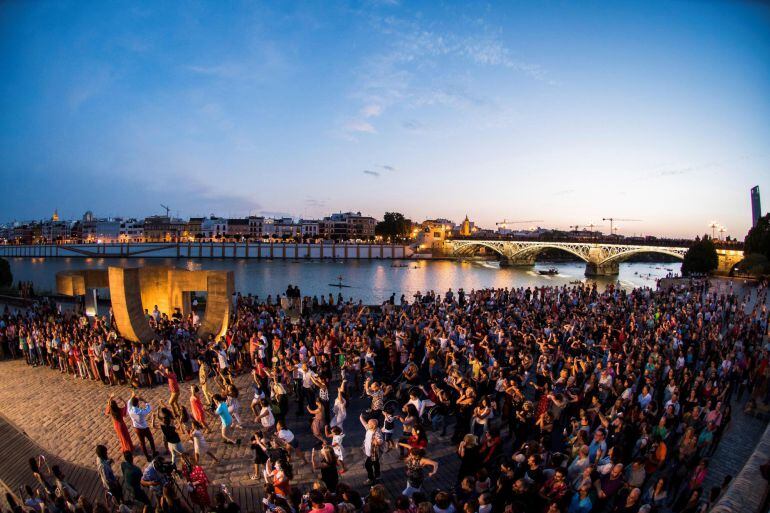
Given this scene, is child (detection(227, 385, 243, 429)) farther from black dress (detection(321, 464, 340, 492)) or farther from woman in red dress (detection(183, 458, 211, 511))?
black dress (detection(321, 464, 340, 492))

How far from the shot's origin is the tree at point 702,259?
155 ft

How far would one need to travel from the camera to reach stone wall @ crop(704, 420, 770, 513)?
4.32 meters

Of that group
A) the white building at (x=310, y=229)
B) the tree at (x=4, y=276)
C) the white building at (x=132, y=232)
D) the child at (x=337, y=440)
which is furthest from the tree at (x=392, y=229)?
the child at (x=337, y=440)

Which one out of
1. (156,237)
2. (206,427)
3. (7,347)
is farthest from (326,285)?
(156,237)

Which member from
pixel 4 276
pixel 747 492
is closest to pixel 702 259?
pixel 747 492

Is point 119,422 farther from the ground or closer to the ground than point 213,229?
closer to the ground

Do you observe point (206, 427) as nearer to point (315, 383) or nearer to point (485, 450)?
point (315, 383)

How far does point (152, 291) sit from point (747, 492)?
58.6 ft

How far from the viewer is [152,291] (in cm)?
1589

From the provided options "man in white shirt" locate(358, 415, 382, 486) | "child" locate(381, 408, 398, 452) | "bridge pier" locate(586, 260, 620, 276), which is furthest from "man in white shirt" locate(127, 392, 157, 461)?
"bridge pier" locate(586, 260, 620, 276)

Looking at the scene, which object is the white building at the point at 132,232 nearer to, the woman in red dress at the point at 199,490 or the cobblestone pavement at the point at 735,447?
the woman in red dress at the point at 199,490

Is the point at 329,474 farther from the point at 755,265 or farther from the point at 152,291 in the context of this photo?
the point at 755,265

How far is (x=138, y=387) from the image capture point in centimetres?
1054

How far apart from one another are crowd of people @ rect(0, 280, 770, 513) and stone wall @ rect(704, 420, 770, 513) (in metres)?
0.48
